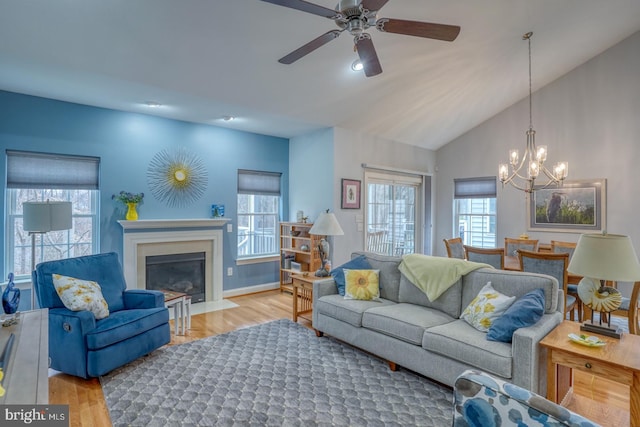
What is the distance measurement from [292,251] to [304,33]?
3354 mm

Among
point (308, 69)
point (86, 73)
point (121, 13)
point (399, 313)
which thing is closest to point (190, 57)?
point (121, 13)

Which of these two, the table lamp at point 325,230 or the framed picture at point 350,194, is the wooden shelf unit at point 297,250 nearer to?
the framed picture at point 350,194

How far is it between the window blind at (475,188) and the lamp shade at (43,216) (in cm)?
632

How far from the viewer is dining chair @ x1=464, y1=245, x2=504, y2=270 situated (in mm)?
3920

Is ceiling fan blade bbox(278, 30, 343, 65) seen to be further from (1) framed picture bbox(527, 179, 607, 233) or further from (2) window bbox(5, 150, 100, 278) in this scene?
(1) framed picture bbox(527, 179, 607, 233)

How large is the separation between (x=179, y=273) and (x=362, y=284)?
2843 mm

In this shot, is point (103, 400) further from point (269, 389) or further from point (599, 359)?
point (599, 359)

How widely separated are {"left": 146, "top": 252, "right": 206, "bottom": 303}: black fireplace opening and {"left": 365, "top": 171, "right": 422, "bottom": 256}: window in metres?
2.70

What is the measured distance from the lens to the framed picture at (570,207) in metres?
5.19

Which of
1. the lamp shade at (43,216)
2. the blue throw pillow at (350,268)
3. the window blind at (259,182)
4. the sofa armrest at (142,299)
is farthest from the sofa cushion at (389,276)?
the lamp shade at (43,216)

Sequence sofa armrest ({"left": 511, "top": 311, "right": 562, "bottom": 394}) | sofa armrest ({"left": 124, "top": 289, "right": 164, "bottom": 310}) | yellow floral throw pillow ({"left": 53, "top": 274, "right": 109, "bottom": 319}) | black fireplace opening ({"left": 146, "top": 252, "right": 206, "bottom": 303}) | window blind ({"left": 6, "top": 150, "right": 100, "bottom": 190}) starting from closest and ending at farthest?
sofa armrest ({"left": 511, "top": 311, "right": 562, "bottom": 394}) < yellow floral throw pillow ({"left": 53, "top": 274, "right": 109, "bottom": 319}) < sofa armrest ({"left": 124, "top": 289, "right": 164, "bottom": 310}) < window blind ({"left": 6, "top": 150, "right": 100, "bottom": 190}) < black fireplace opening ({"left": 146, "top": 252, "right": 206, "bottom": 303})

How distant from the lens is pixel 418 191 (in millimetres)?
6895

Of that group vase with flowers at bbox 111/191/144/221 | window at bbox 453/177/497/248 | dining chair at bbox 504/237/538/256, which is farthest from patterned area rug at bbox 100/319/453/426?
window at bbox 453/177/497/248

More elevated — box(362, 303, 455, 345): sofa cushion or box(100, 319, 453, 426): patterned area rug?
box(362, 303, 455, 345): sofa cushion
